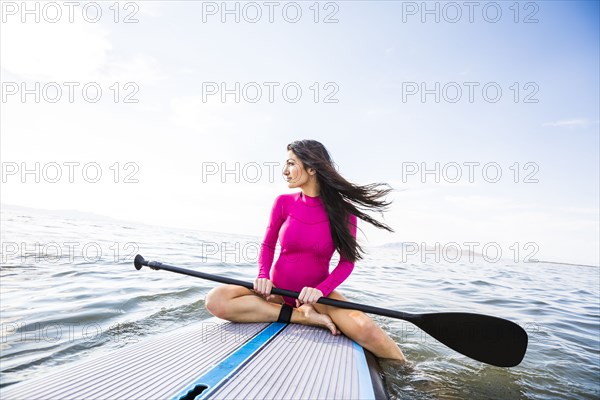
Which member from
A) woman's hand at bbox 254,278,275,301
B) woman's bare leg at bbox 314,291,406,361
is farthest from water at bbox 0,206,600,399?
woman's hand at bbox 254,278,275,301

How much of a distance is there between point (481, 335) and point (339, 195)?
1.52 meters

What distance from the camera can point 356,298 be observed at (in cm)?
485

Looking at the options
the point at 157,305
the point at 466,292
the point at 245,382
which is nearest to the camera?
the point at 245,382

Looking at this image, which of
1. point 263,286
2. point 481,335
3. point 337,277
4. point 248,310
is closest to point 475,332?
point 481,335

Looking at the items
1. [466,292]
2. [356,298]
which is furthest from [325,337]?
[466,292]

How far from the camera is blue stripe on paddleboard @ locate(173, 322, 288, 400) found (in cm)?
137

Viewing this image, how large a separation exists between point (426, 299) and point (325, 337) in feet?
11.6

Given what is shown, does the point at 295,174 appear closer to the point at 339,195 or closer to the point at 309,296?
the point at 339,195

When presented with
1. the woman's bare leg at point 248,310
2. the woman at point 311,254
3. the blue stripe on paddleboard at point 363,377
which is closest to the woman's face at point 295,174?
the woman at point 311,254

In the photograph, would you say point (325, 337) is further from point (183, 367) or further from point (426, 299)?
point (426, 299)

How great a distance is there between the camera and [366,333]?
231 cm

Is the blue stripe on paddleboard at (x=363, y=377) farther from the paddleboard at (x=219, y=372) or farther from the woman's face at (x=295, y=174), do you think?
the woman's face at (x=295, y=174)

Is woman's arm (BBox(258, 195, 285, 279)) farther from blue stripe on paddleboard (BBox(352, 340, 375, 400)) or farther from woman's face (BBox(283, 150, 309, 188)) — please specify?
blue stripe on paddleboard (BBox(352, 340, 375, 400))

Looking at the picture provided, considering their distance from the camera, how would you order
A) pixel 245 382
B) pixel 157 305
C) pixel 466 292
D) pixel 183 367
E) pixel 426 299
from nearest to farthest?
pixel 245 382 → pixel 183 367 → pixel 157 305 → pixel 426 299 → pixel 466 292
